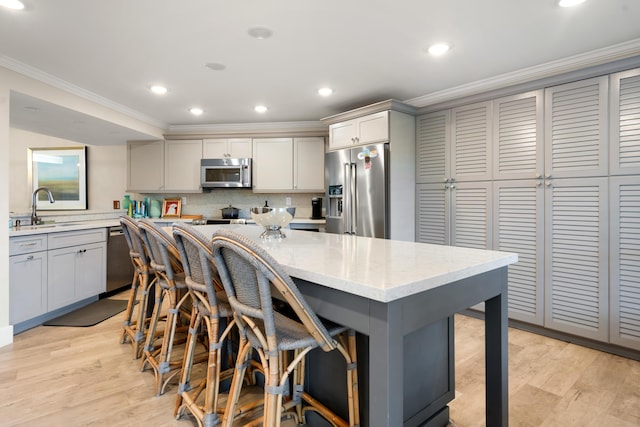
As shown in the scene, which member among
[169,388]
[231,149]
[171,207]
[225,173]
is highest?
[231,149]

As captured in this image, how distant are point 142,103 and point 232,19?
7.39ft

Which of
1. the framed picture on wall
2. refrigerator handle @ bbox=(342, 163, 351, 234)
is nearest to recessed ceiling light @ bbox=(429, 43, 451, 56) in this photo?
refrigerator handle @ bbox=(342, 163, 351, 234)

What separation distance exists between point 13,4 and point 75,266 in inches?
98.0

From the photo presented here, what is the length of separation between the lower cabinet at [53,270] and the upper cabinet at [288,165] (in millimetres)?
2057

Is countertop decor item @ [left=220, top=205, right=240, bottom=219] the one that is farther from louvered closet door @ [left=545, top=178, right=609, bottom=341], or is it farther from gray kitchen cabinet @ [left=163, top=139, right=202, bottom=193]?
louvered closet door @ [left=545, top=178, right=609, bottom=341]

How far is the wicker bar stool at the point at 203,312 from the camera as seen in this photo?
143 centimetres

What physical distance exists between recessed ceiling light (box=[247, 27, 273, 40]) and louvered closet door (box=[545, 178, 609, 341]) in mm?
2525

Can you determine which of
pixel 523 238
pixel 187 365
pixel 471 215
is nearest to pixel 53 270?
pixel 187 365

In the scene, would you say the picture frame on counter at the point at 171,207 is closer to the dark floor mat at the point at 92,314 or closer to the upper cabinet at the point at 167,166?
the upper cabinet at the point at 167,166

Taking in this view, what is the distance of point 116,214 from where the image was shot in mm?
4996

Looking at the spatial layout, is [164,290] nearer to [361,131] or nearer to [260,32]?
[260,32]

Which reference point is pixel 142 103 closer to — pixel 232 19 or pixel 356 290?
pixel 232 19

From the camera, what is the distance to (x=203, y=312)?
159 centimetres

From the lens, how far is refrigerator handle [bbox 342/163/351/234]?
3.79m
